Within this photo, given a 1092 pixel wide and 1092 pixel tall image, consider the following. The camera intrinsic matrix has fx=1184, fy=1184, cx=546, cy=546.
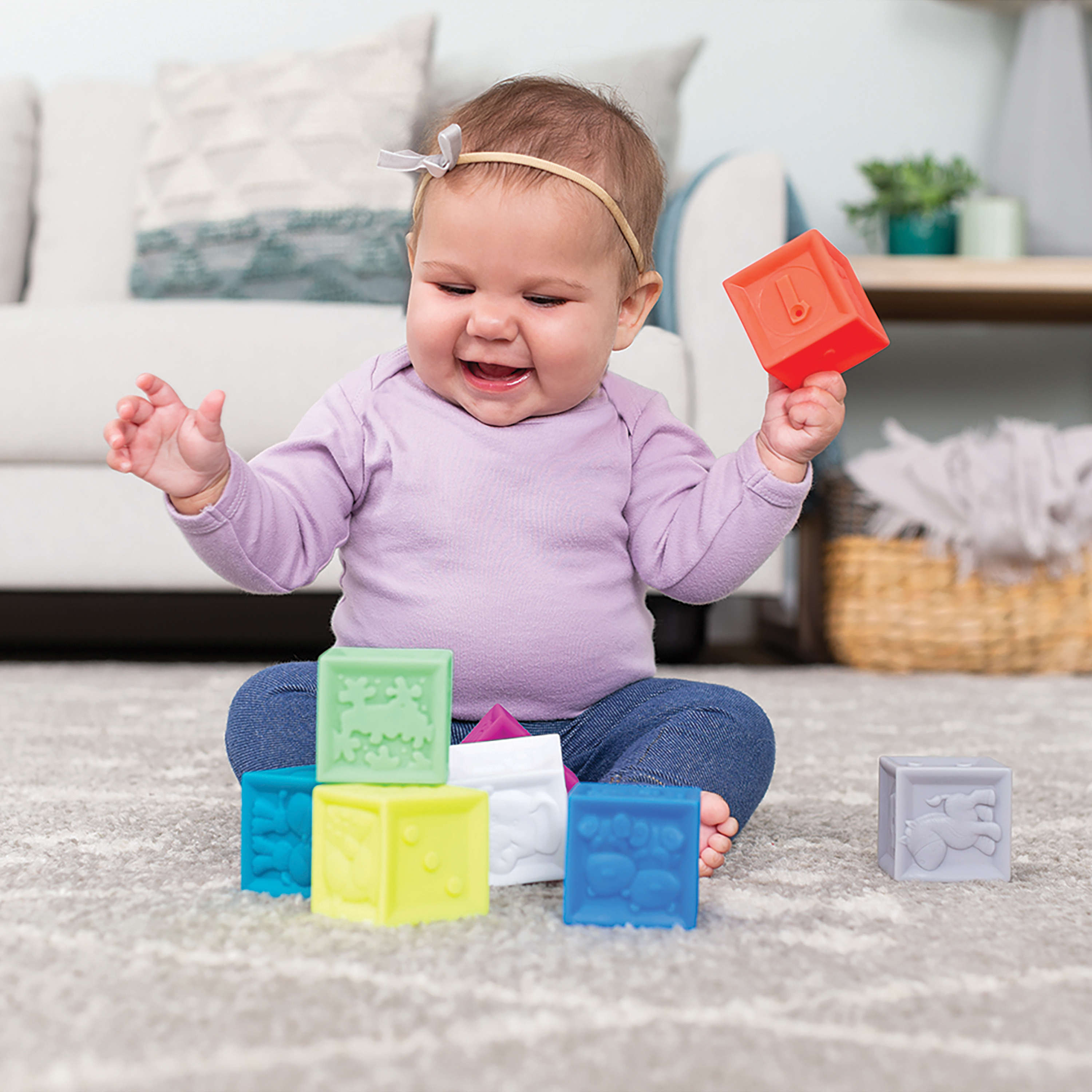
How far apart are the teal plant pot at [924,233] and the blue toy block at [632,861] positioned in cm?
160

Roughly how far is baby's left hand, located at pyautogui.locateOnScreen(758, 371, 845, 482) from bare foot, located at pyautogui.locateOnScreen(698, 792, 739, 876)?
0.69 feet

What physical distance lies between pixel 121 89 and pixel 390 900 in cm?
184

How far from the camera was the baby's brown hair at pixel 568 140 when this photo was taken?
73cm

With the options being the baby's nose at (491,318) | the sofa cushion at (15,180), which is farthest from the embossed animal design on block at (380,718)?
the sofa cushion at (15,180)

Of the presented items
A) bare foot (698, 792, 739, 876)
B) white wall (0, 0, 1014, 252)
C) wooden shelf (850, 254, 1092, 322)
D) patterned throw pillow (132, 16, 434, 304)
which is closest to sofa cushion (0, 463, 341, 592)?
patterned throw pillow (132, 16, 434, 304)

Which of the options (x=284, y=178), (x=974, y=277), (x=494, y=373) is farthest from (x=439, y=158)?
(x=974, y=277)

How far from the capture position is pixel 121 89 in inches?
77.9

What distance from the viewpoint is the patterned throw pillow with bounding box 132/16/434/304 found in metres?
1.67

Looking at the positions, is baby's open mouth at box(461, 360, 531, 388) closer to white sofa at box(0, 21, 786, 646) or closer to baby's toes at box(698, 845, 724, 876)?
baby's toes at box(698, 845, 724, 876)

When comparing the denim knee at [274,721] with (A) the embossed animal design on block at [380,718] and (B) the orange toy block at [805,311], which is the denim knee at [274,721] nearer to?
(A) the embossed animal design on block at [380,718]

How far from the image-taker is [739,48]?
2180 mm

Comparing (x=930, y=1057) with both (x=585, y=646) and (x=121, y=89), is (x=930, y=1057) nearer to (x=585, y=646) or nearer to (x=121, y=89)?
(x=585, y=646)

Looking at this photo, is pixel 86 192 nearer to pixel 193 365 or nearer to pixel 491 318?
pixel 193 365

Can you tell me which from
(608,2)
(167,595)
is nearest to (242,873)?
(167,595)
